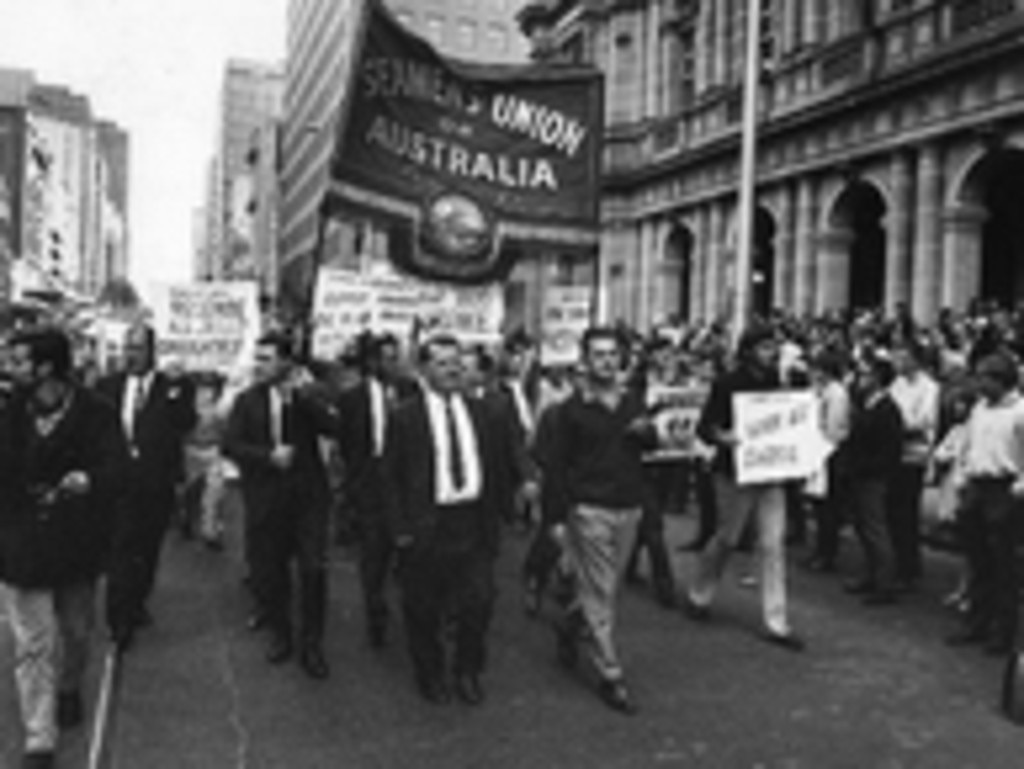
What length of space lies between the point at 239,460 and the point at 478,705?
2.09 m

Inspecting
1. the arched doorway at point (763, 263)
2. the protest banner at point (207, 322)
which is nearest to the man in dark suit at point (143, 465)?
the protest banner at point (207, 322)

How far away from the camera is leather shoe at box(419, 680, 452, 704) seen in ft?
19.5

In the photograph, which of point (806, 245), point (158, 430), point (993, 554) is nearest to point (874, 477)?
point (993, 554)

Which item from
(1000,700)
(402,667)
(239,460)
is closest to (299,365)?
(239,460)

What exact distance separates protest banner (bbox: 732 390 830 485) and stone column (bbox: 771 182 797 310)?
16.5 meters

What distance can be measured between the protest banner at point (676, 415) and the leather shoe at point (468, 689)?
124 inches

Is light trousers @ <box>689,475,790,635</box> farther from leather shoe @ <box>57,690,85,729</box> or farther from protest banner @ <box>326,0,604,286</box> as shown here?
leather shoe @ <box>57,690,85,729</box>

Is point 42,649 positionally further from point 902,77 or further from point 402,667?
point 902,77

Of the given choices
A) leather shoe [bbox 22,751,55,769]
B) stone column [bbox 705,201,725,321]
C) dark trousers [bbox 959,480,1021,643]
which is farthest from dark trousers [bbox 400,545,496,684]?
stone column [bbox 705,201,725,321]

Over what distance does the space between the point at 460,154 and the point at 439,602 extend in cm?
370

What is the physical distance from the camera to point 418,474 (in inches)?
234

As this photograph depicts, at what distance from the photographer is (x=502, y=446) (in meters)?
6.50

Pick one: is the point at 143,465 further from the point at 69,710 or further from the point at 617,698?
the point at 617,698

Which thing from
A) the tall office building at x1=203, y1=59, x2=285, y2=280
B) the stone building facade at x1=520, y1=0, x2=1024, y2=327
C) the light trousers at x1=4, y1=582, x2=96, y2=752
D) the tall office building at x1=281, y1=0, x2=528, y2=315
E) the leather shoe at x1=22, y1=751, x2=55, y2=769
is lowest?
the leather shoe at x1=22, y1=751, x2=55, y2=769
